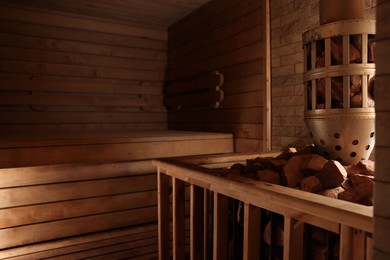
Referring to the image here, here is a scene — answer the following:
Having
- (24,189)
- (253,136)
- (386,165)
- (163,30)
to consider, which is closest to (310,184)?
(386,165)

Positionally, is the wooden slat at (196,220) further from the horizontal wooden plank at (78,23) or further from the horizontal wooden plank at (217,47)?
the horizontal wooden plank at (78,23)

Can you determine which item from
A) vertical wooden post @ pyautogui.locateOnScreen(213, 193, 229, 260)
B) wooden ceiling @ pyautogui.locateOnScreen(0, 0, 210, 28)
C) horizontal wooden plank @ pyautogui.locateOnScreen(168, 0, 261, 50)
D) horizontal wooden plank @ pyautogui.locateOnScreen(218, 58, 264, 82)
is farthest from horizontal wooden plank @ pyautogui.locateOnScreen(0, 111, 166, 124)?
vertical wooden post @ pyautogui.locateOnScreen(213, 193, 229, 260)

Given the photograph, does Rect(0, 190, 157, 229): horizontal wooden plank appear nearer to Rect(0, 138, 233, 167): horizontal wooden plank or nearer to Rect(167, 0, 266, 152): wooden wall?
Rect(0, 138, 233, 167): horizontal wooden plank

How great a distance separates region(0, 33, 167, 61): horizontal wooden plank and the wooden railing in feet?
9.95

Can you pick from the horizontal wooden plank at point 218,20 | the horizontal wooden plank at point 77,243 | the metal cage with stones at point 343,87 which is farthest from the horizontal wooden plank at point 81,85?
the metal cage with stones at point 343,87

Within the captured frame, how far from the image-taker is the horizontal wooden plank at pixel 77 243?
262cm

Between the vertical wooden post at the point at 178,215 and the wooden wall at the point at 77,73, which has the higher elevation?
the wooden wall at the point at 77,73

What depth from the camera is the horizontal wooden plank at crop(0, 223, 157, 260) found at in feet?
8.61

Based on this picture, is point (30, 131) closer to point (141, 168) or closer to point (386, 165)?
point (141, 168)

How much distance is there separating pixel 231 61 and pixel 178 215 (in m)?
2.24

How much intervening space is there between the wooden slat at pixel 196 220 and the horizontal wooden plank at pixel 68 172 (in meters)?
1.45

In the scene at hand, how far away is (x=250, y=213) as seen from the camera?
1312mm

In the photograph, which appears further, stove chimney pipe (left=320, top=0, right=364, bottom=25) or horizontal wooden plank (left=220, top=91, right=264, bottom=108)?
horizontal wooden plank (left=220, top=91, right=264, bottom=108)

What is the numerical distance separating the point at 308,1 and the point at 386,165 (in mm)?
2300
